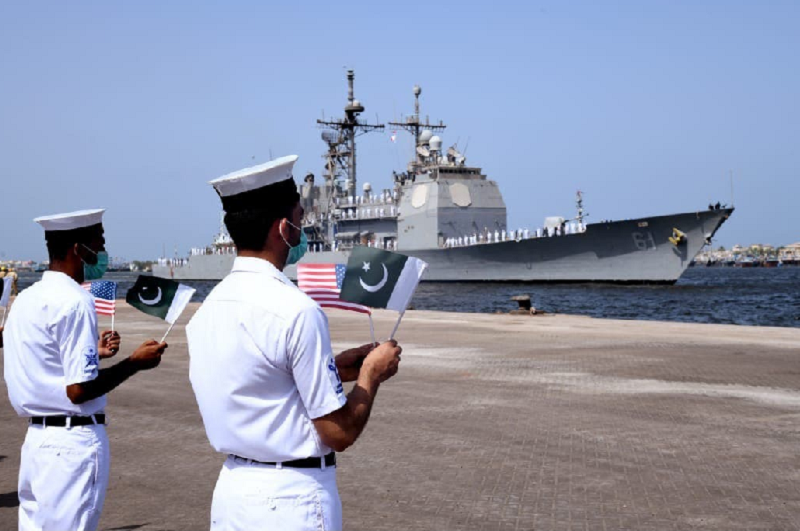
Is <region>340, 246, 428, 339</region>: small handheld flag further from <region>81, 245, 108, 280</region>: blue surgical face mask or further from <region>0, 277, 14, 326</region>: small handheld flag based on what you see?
<region>0, 277, 14, 326</region>: small handheld flag

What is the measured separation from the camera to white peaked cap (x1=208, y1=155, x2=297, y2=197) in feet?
7.67

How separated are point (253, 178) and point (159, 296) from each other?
2.13 meters

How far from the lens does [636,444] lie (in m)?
6.98

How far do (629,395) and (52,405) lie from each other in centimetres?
A: 737

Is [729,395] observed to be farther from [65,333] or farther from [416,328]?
[416,328]

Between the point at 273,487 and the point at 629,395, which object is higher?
the point at 273,487

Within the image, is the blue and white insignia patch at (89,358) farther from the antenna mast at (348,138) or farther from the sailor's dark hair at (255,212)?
the antenna mast at (348,138)

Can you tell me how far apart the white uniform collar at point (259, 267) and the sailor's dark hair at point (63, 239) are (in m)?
1.37

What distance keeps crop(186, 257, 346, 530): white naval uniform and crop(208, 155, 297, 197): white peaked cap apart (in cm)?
21

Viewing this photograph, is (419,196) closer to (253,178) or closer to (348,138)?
(348,138)

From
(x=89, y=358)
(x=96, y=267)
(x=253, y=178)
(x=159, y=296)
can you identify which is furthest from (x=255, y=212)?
(x=159, y=296)

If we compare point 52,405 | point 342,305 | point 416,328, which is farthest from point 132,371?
point 416,328

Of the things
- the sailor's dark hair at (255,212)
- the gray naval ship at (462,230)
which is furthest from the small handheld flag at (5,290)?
the gray naval ship at (462,230)

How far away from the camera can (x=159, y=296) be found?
Answer: 4.29 metres
